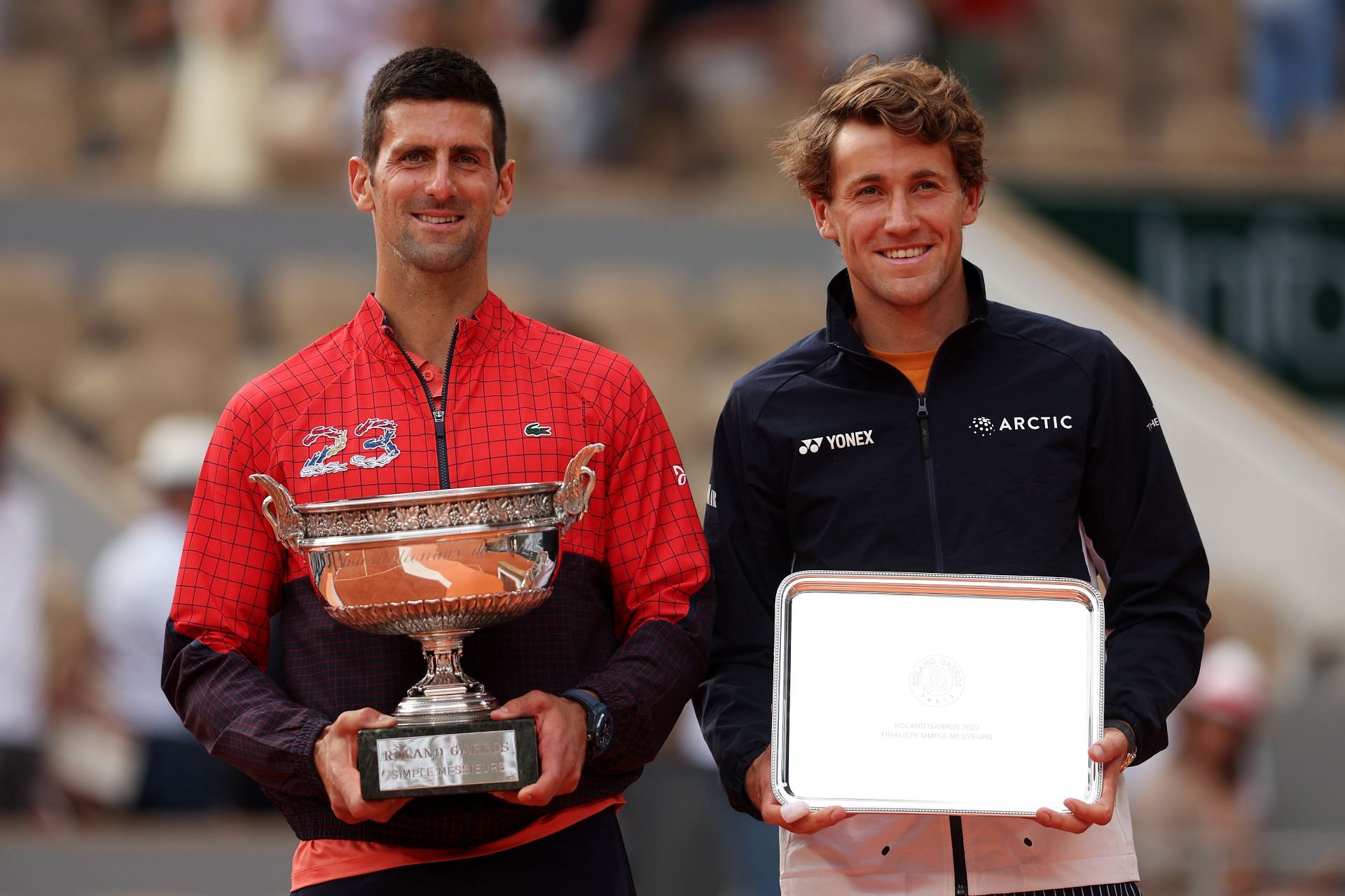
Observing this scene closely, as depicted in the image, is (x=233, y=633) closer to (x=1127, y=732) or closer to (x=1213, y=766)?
(x=1127, y=732)

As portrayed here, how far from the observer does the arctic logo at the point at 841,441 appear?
265cm

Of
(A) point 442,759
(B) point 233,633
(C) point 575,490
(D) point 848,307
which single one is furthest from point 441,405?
(D) point 848,307

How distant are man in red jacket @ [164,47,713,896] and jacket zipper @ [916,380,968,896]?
316 millimetres

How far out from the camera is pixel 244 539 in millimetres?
2529

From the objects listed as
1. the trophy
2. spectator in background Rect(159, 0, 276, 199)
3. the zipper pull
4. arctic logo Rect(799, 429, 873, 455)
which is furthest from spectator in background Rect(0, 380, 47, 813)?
the zipper pull

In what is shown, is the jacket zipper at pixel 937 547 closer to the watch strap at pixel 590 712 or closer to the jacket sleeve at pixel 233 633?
the watch strap at pixel 590 712

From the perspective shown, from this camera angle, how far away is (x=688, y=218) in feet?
27.2

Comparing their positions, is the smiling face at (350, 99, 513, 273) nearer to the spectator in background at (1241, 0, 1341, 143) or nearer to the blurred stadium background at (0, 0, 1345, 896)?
the blurred stadium background at (0, 0, 1345, 896)

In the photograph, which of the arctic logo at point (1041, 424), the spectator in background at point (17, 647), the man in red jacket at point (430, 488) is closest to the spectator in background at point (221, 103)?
the spectator in background at point (17, 647)

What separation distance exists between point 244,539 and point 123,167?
621 cm

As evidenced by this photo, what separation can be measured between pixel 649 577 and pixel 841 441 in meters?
0.33

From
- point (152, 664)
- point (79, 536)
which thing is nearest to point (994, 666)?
point (152, 664)

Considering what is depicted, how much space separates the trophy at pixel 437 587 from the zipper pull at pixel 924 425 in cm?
51

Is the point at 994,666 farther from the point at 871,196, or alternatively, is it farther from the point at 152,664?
the point at 152,664
